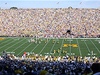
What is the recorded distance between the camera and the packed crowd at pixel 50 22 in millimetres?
49375

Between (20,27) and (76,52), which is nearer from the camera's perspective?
(76,52)

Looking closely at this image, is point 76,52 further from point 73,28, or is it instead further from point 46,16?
point 46,16

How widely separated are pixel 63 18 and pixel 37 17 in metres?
5.61

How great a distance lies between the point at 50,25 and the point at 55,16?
16.3 feet

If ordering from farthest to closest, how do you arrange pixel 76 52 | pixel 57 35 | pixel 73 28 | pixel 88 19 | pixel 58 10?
pixel 58 10 < pixel 88 19 < pixel 73 28 < pixel 57 35 < pixel 76 52

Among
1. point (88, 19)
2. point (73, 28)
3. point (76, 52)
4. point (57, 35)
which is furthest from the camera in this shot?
point (88, 19)

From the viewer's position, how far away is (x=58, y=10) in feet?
199

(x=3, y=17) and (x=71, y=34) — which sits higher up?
(x=3, y=17)

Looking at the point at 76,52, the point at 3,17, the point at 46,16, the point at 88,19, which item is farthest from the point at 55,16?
the point at 76,52

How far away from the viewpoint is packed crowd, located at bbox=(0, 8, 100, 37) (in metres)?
49.4

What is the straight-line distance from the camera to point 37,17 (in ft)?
189

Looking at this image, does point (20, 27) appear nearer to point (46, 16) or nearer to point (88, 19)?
point (46, 16)

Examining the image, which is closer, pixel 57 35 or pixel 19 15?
pixel 57 35

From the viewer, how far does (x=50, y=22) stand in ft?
179
